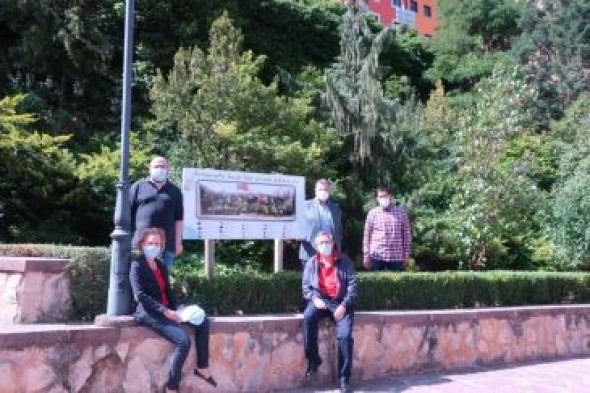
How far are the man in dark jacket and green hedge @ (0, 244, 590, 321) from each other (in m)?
0.73

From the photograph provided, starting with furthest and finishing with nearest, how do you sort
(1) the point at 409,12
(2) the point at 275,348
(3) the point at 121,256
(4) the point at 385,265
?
(1) the point at 409,12, (4) the point at 385,265, (2) the point at 275,348, (3) the point at 121,256

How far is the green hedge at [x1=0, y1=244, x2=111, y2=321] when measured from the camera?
6.72m

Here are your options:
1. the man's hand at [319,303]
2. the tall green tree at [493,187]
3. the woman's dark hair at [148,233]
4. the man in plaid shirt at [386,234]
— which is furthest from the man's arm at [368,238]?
the tall green tree at [493,187]

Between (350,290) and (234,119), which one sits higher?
(234,119)

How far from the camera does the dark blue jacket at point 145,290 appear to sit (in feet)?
20.4

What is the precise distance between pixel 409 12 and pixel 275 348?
4974 cm

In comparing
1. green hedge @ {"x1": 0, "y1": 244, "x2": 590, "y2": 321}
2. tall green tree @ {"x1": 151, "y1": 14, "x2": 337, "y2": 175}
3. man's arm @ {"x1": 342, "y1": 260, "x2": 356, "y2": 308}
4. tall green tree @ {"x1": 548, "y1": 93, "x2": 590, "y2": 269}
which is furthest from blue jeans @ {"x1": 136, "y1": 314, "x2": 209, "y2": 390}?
tall green tree @ {"x1": 548, "y1": 93, "x2": 590, "y2": 269}

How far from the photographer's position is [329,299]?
24.5ft

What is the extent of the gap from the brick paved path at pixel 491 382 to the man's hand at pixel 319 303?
0.88m

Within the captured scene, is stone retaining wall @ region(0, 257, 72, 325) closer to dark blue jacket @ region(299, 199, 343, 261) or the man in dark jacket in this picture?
the man in dark jacket

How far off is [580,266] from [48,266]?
11645mm

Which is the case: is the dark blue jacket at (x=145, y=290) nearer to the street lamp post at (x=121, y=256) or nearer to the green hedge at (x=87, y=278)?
the street lamp post at (x=121, y=256)

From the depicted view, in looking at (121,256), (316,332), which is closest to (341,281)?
(316,332)

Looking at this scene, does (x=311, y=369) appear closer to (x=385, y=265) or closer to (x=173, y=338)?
(x=173, y=338)
